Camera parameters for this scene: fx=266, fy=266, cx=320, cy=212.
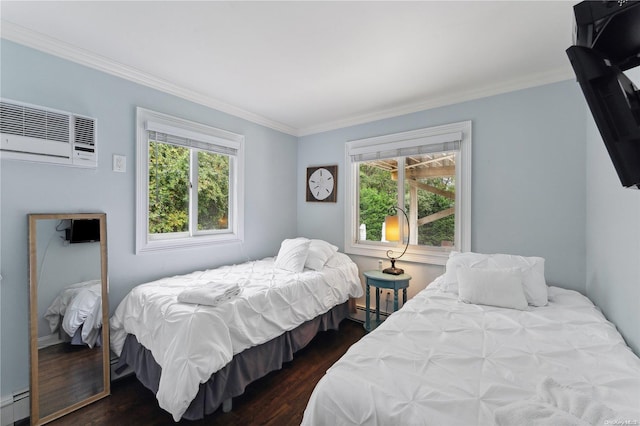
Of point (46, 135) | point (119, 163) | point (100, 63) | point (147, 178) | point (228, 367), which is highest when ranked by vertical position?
point (100, 63)

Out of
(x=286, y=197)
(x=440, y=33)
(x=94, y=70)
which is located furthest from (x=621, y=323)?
(x=94, y=70)

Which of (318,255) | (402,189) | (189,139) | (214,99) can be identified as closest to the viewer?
(189,139)

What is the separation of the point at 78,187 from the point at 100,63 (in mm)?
995

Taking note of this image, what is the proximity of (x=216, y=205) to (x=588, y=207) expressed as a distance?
3.49 meters

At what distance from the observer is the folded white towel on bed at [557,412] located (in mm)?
767

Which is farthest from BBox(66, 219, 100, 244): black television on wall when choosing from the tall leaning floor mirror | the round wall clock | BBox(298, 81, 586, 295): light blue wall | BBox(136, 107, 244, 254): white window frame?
BBox(298, 81, 586, 295): light blue wall

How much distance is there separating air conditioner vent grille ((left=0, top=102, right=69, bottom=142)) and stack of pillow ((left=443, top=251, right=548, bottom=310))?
313 cm

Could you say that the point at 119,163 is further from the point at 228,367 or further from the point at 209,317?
the point at 228,367

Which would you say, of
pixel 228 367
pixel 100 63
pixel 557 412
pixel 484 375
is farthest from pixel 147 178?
pixel 557 412

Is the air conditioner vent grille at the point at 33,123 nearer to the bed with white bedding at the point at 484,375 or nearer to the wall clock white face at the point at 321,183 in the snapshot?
the bed with white bedding at the point at 484,375

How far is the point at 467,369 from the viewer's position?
111 cm

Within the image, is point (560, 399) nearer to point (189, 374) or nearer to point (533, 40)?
point (189, 374)

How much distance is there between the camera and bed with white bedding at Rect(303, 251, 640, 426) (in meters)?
0.86

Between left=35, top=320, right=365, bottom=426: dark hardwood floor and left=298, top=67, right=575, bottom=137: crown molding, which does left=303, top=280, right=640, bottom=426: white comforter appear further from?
left=298, top=67, right=575, bottom=137: crown molding
